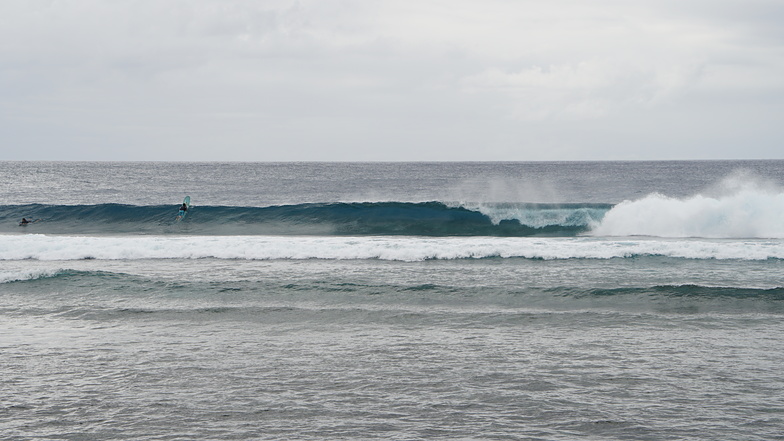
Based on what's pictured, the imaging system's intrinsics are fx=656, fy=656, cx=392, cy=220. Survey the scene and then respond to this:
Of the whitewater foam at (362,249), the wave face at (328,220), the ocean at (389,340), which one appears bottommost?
the ocean at (389,340)

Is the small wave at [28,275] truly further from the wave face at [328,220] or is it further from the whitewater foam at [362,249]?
the wave face at [328,220]

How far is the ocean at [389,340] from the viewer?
7.22 metres

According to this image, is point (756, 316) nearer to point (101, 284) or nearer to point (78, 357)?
point (78, 357)

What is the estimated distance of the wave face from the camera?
29.6 m

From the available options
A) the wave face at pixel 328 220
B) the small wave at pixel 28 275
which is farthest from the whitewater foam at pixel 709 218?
the small wave at pixel 28 275

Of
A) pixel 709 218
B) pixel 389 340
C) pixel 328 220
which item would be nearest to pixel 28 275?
pixel 389 340

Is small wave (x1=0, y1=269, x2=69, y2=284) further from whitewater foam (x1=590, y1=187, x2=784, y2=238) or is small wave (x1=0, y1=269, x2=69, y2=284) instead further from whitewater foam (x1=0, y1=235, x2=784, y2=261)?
whitewater foam (x1=590, y1=187, x2=784, y2=238)

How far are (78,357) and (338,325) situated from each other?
4.17m

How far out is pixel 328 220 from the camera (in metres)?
31.5

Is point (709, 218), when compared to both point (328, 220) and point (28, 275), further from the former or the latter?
point (28, 275)

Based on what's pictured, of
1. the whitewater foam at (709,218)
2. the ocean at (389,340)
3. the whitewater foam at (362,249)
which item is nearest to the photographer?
the ocean at (389,340)

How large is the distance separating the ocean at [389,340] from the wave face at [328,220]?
27.8 ft

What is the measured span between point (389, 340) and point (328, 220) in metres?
21.3

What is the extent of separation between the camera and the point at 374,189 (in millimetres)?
64688
